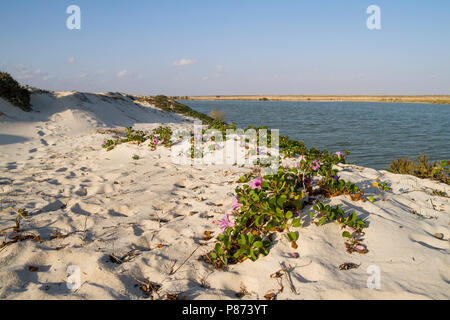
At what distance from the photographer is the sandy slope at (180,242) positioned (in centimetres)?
189

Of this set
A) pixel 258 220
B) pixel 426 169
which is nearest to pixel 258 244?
pixel 258 220

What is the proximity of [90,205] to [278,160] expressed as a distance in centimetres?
361

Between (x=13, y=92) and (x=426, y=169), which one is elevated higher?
(x=13, y=92)

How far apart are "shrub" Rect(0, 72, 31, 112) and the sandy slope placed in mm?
8266

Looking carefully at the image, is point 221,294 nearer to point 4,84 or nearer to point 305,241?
point 305,241

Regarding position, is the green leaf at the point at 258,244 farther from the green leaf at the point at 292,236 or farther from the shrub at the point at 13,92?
the shrub at the point at 13,92

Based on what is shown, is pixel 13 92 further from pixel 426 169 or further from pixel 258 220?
pixel 426 169

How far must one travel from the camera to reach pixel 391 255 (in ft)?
6.86

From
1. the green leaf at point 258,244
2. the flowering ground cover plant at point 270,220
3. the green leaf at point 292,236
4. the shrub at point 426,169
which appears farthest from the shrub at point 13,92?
the shrub at point 426,169

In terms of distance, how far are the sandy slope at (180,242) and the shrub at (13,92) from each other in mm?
8266

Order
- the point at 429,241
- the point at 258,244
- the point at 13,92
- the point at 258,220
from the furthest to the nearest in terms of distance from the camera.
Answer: the point at 13,92 < the point at 258,220 < the point at 429,241 < the point at 258,244

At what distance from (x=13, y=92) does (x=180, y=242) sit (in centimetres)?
1338

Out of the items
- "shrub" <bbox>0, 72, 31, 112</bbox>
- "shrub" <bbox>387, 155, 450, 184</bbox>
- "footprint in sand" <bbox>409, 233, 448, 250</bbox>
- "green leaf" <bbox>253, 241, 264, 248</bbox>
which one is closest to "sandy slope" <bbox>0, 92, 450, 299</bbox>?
"footprint in sand" <bbox>409, 233, 448, 250</bbox>

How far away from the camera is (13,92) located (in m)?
11.8
